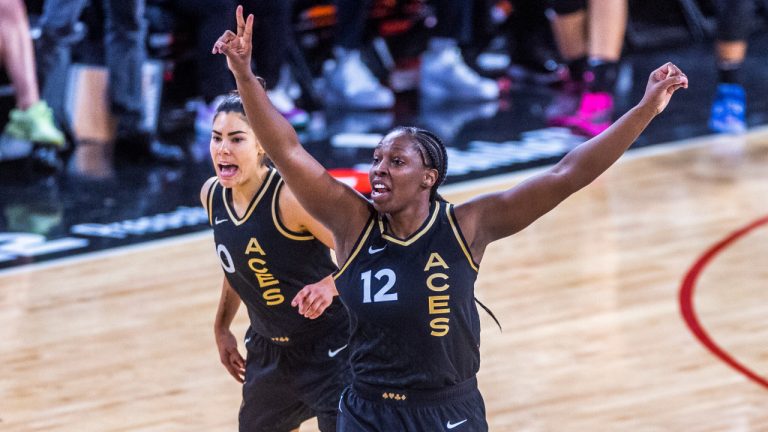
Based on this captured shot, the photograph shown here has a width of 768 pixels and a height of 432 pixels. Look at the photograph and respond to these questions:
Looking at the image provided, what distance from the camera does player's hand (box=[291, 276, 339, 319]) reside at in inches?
136

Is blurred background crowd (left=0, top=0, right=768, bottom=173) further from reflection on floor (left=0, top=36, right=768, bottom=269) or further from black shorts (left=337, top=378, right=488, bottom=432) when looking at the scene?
black shorts (left=337, top=378, right=488, bottom=432)

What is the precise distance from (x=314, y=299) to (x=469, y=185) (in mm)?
4346

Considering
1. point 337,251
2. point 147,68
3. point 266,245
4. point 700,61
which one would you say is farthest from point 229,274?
point 700,61

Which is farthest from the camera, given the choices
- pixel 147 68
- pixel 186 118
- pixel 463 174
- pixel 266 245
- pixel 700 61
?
pixel 700 61

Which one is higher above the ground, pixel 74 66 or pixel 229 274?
pixel 229 274

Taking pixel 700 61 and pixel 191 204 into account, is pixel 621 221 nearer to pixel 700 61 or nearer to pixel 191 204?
pixel 191 204

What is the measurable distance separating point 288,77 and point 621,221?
129 inches

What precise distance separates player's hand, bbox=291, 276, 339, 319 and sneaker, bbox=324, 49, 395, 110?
6130 mm

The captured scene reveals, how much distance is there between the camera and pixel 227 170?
3.87 m

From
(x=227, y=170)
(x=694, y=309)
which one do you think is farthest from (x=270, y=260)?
(x=694, y=309)

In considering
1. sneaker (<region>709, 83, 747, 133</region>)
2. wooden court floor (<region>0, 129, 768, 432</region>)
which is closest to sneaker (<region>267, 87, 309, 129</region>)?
wooden court floor (<region>0, 129, 768, 432</region>)

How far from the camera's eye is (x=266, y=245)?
12.8ft

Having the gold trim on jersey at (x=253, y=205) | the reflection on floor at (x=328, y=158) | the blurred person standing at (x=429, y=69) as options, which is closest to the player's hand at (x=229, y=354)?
the gold trim on jersey at (x=253, y=205)

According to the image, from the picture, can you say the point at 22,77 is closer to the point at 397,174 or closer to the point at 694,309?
the point at 694,309
